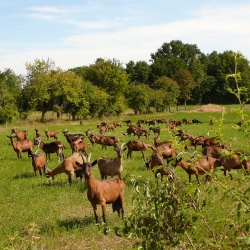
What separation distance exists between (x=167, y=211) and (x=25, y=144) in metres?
18.3

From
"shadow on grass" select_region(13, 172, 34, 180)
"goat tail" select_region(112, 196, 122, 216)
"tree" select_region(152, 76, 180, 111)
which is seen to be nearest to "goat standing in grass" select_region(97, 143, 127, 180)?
→ "goat tail" select_region(112, 196, 122, 216)

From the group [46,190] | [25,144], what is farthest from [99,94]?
[46,190]

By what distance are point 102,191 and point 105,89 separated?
5708cm

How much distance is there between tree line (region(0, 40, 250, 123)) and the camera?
180ft

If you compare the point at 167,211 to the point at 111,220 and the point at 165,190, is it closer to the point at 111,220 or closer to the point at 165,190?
the point at 165,190

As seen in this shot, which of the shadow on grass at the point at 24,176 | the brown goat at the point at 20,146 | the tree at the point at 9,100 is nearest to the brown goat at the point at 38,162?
the shadow on grass at the point at 24,176

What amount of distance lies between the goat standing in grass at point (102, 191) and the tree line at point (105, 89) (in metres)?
26.2

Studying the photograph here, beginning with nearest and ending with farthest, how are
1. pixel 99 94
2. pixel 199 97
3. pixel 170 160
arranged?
pixel 170 160
pixel 99 94
pixel 199 97

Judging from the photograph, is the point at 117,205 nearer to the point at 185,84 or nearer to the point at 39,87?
the point at 39,87

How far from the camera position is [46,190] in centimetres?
1284

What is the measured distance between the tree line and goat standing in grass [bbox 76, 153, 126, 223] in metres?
26.2

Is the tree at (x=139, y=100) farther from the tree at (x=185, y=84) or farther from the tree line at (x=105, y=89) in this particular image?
the tree at (x=185, y=84)

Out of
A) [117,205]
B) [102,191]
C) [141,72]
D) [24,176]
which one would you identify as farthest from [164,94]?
[102,191]

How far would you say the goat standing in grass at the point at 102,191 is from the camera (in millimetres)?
8672
